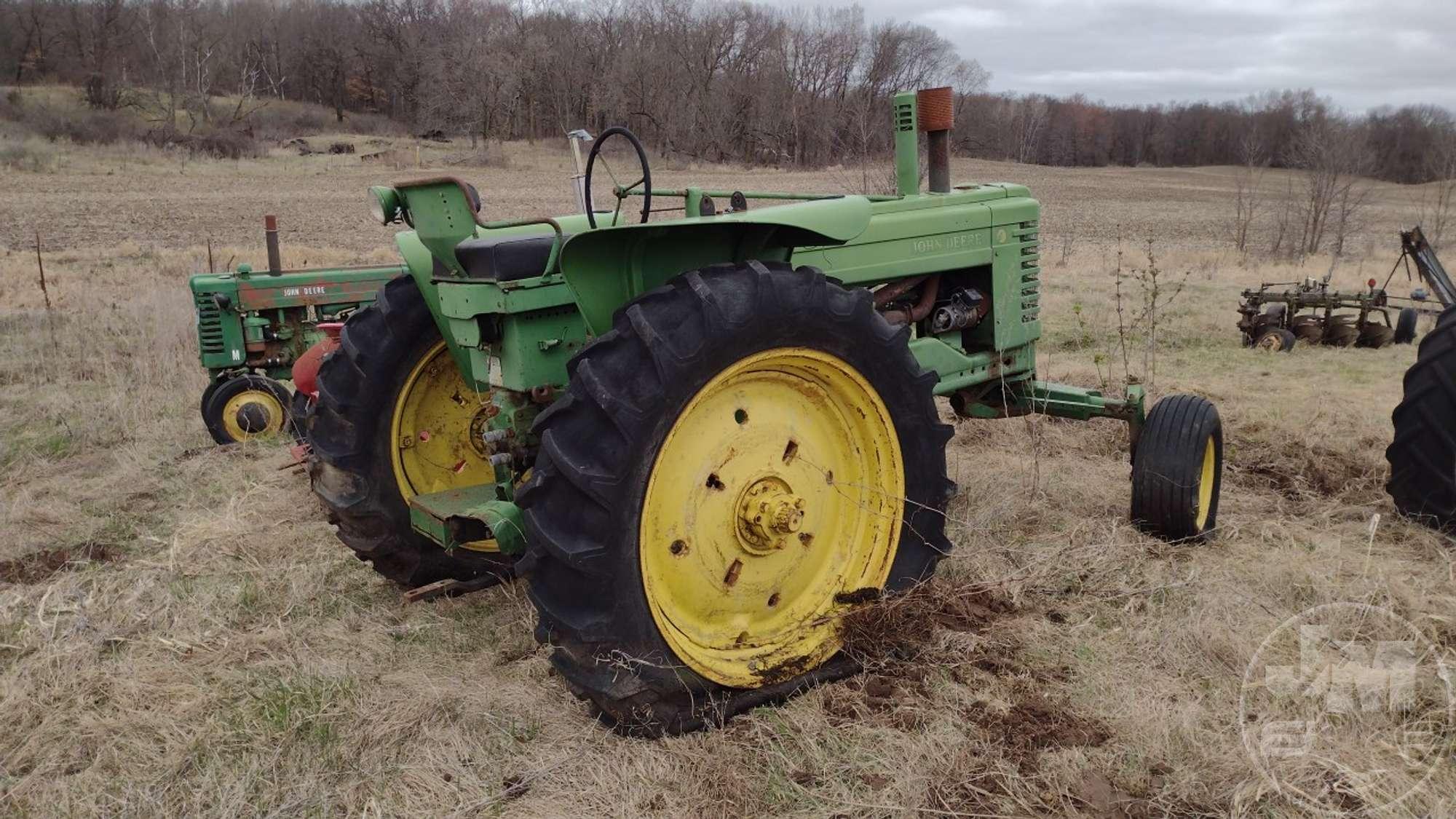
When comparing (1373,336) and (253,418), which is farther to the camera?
(1373,336)

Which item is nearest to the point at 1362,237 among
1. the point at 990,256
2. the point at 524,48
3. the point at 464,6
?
the point at 990,256

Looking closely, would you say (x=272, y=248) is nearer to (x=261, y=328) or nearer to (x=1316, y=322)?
(x=261, y=328)

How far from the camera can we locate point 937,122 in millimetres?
4145

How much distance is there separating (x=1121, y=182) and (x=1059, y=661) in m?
52.8

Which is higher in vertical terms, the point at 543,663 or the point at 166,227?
the point at 166,227

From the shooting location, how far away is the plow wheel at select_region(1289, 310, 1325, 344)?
10.4 meters

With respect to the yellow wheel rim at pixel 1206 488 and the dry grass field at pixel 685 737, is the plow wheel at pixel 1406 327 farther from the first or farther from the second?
the yellow wheel rim at pixel 1206 488

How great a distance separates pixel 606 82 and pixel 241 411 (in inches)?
1410

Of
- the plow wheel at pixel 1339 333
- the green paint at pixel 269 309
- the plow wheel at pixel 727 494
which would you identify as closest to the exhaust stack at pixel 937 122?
the plow wheel at pixel 727 494

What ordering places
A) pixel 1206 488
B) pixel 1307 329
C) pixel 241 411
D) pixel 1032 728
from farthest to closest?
pixel 1307 329 < pixel 241 411 < pixel 1206 488 < pixel 1032 728

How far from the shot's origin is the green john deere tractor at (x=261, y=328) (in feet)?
21.9

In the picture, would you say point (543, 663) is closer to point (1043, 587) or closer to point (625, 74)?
point (1043, 587)

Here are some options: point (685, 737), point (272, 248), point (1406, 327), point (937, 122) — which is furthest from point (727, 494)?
point (1406, 327)

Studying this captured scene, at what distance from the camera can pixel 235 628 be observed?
3.58 m
